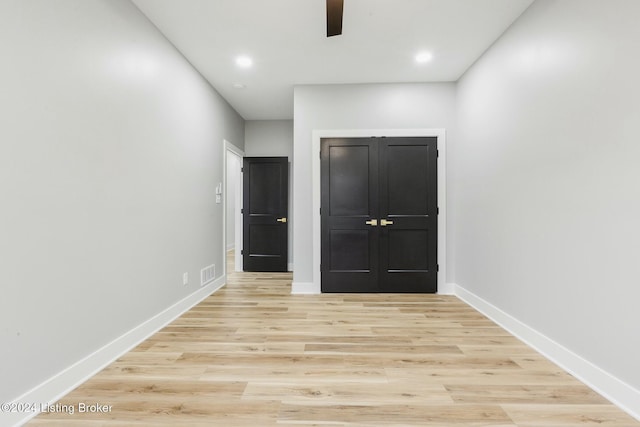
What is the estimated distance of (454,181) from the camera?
4.04 m

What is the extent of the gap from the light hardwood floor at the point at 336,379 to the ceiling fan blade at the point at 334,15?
2389mm

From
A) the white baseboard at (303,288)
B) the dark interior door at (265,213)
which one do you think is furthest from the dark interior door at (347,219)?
the dark interior door at (265,213)

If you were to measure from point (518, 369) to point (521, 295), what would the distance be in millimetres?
763

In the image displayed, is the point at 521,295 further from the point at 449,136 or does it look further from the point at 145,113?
the point at 145,113

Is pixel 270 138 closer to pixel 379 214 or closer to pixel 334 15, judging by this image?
pixel 379 214

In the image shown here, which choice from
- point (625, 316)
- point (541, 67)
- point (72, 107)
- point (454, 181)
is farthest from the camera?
point (454, 181)

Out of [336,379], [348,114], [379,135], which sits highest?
[348,114]

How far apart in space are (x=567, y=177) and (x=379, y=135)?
7.48ft

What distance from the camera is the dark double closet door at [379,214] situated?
407cm

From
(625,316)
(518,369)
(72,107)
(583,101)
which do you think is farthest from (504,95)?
(72,107)

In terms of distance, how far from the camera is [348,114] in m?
4.10

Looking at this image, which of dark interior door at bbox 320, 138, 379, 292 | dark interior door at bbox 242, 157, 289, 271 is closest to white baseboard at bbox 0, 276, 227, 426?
dark interior door at bbox 320, 138, 379, 292

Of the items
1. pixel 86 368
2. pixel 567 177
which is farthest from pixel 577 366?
pixel 86 368

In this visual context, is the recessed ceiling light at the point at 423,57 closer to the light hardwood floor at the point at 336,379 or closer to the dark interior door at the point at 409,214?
the dark interior door at the point at 409,214
